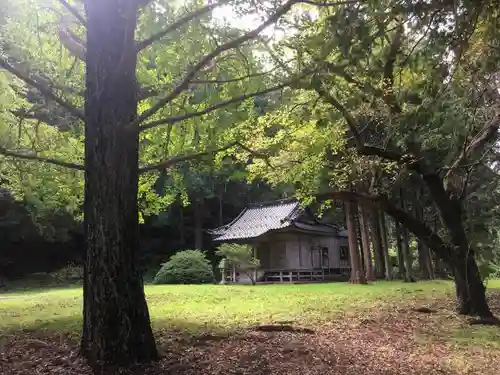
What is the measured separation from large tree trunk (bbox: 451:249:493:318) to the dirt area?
2.20 meters

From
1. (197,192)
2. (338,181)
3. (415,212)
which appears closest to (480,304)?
(338,181)

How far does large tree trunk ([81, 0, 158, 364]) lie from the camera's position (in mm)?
4617

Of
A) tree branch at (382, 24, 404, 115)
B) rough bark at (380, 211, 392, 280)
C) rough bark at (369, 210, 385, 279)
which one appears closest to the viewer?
tree branch at (382, 24, 404, 115)

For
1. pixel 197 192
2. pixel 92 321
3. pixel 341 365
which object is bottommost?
pixel 341 365

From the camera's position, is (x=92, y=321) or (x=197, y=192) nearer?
(x=92, y=321)

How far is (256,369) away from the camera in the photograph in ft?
16.0

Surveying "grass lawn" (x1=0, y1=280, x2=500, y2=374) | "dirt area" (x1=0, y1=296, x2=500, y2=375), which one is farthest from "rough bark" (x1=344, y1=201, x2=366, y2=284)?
"dirt area" (x1=0, y1=296, x2=500, y2=375)

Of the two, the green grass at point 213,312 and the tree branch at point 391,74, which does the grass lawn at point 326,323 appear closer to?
the green grass at point 213,312

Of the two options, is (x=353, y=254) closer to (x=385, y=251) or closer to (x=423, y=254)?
(x=385, y=251)

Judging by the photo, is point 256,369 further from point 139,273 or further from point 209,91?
point 209,91

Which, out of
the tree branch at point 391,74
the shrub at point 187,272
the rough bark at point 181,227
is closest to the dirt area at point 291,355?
the tree branch at point 391,74

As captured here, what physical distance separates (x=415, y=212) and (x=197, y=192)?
1545 centimetres

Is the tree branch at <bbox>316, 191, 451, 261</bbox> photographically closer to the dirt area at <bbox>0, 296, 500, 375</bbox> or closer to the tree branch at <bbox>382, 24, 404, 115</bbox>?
the tree branch at <bbox>382, 24, 404, 115</bbox>

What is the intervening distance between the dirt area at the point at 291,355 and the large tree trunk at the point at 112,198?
1.18 ft
